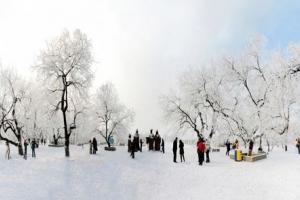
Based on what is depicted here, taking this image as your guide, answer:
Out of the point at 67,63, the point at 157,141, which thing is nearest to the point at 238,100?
the point at 157,141

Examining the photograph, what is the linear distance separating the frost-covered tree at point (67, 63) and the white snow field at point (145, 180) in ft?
22.9

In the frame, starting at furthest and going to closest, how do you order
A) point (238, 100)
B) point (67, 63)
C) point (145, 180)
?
point (238, 100)
point (67, 63)
point (145, 180)

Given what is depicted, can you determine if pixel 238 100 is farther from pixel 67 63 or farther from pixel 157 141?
pixel 67 63

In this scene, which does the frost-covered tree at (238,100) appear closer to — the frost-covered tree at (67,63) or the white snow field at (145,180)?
the white snow field at (145,180)

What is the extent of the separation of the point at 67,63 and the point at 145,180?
48.3ft

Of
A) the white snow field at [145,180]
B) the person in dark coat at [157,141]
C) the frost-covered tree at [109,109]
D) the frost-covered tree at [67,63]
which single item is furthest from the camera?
the frost-covered tree at [109,109]

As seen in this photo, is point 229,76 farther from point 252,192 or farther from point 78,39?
point 252,192

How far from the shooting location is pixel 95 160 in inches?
1125

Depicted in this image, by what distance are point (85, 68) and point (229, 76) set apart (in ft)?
47.9

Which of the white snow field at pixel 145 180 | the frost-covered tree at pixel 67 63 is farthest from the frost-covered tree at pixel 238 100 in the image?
the frost-covered tree at pixel 67 63

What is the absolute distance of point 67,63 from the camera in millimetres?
30828

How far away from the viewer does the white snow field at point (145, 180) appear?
17047mm

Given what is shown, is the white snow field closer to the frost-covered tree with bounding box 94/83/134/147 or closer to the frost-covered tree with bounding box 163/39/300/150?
the frost-covered tree with bounding box 163/39/300/150

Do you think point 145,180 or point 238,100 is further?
point 238,100
